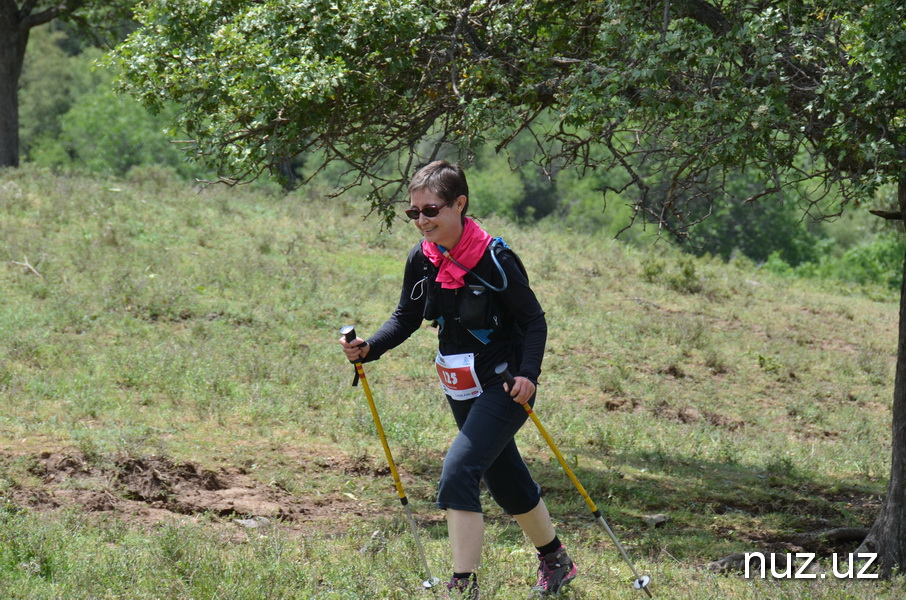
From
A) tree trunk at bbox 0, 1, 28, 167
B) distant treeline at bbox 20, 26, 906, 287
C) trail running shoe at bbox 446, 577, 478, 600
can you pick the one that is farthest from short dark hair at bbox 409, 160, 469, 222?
distant treeline at bbox 20, 26, 906, 287

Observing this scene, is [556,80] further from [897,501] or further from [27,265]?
[27,265]

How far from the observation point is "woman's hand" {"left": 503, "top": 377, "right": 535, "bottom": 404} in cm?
417

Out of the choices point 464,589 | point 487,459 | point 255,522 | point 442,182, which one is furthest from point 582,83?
point 255,522

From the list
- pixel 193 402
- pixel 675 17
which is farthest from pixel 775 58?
pixel 193 402

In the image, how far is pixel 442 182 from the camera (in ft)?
14.2

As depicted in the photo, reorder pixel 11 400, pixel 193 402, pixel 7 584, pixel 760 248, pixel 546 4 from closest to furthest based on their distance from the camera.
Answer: pixel 7 584, pixel 546 4, pixel 11 400, pixel 193 402, pixel 760 248

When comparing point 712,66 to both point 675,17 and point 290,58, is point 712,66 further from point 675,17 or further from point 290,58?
point 290,58

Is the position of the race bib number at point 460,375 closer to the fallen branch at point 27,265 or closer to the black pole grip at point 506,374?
the black pole grip at point 506,374

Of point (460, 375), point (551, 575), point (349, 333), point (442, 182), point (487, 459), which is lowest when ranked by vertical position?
point (551, 575)

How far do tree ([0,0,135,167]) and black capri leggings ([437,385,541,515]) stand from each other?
16.7 meters

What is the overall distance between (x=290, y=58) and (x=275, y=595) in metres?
3.55

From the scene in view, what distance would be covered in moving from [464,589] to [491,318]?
119 cm

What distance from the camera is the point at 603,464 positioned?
8.59 metres

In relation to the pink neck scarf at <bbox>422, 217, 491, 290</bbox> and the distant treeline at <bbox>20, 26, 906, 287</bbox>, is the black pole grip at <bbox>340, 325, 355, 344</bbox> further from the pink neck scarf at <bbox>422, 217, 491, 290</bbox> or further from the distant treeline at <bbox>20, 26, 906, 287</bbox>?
the distant treeline at <bbox>20, 26, 906, 287</bbox>
